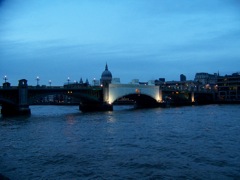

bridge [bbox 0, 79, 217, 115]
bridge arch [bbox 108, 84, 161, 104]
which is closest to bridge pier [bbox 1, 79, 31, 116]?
bridge [bbox 0, 79, 217, 115]

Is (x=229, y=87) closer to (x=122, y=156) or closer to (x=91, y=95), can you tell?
(x=91, y=95)

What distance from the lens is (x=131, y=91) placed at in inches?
3984

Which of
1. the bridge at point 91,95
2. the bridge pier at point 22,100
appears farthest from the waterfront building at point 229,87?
the bridge pier at point 22,100

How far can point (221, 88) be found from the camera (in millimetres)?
179875

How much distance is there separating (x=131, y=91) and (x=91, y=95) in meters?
15.0

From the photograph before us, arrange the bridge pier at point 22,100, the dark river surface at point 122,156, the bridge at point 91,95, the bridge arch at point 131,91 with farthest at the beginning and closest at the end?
the bridge arch at point 131,91 → the bridge at point 91,95 → the bridge pier at point 22,100 → the dark river surface at point 122,156

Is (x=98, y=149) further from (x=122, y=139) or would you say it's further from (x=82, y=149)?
(x=122, y=139)

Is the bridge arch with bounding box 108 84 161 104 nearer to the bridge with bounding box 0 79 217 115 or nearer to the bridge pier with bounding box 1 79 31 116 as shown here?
the bridge with bounding box 0 79 217 115

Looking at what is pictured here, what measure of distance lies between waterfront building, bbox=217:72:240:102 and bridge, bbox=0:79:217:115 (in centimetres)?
3600

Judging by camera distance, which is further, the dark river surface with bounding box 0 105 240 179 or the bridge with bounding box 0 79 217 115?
the bridge with bounding box 0 79 217 115

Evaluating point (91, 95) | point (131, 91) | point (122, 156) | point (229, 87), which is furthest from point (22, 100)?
point (229, 87)

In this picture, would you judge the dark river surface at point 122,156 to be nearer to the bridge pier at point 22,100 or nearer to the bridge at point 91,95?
the bridge pier at point 22,100

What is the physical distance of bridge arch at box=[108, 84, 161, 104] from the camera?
96.6m

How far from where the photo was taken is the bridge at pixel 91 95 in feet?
242
